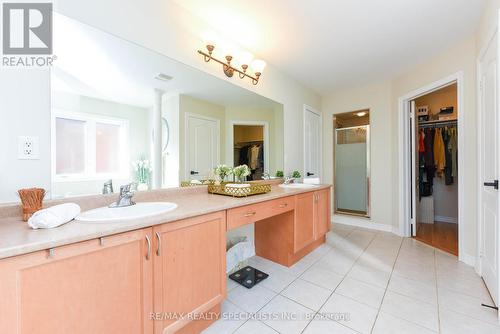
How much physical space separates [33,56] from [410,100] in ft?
12.7

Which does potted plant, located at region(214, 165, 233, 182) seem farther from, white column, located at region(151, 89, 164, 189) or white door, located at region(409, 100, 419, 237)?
white door, located at region(409, 100, 419, 237)

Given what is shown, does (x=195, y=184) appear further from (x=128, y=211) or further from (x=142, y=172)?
(x=128, y=211)

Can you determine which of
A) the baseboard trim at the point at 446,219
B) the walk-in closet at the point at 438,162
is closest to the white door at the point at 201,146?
the walk-in closet at the point at 438,162

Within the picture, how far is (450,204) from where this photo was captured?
3643mm

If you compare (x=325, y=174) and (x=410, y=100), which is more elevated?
(x=410, y=100)

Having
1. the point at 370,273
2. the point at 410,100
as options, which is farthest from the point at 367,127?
the point at 370,273

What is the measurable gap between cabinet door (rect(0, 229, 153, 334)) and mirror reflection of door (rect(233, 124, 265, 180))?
1396 mm

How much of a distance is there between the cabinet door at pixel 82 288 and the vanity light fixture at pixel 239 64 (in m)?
1.60

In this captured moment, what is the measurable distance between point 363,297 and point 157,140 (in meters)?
2.01

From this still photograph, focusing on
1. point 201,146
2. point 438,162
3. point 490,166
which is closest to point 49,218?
point 201,146

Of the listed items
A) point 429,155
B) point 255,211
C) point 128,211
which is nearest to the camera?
point 128,211

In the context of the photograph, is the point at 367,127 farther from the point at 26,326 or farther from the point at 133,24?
the point at 26,326

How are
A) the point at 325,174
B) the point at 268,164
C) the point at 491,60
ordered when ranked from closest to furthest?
1. the point at 491,60
2. the point at 268,164
3. the point at 325,174

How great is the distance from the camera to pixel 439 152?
3500 millimetres
